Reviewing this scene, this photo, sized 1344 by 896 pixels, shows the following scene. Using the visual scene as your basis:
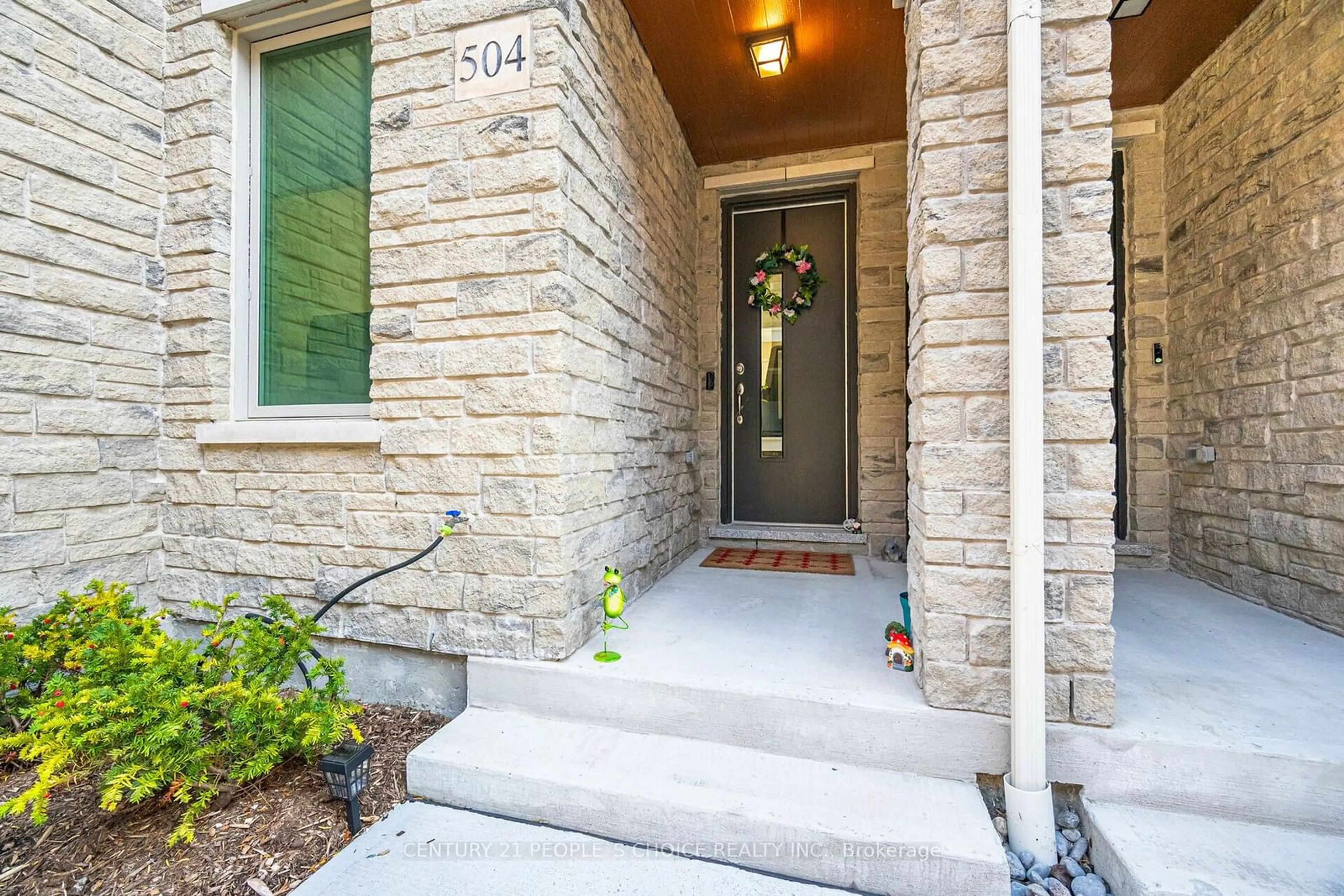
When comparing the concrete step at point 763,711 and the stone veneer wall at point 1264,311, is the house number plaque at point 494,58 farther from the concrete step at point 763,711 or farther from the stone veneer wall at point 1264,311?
the stone veneer wall at point 1264,311

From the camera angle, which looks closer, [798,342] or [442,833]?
[442,833]

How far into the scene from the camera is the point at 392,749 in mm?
1762

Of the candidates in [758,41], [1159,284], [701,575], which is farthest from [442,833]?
[1159,284]

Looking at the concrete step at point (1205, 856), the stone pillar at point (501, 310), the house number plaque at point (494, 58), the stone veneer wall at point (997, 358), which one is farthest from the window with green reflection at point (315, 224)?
the concrete step at point (1205, 856)

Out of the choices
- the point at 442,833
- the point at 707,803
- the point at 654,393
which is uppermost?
the point at 654,393

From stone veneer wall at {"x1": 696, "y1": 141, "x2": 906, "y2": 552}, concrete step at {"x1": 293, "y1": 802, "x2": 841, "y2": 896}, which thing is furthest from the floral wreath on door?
concrete step at {"x1": 293, "y1": 802, "x2": 841, "y2": 896}

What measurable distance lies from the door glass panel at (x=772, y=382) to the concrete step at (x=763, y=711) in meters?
2.06

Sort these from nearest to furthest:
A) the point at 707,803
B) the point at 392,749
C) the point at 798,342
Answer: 1. the point at 707,803
2. the point at 392,749
3. the point at 798,342

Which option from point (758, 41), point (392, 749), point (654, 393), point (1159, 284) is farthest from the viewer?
point (1159, 284)

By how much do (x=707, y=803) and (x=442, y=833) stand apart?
0.69 metres

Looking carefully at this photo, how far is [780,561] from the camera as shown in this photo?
10.7 ft

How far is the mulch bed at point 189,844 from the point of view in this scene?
128 cm

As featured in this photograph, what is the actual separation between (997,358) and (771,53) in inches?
76.2

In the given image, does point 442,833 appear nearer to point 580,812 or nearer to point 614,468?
point 580,812
